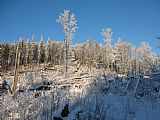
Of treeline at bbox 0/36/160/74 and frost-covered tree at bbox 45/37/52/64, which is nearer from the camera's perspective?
treeline at bbox 0/36/160/74

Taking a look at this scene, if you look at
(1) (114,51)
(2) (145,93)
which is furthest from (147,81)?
(1) (114,51)

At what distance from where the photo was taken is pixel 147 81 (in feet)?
29.5

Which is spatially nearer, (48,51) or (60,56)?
(60,56)

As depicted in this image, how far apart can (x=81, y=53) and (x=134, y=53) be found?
19976mm

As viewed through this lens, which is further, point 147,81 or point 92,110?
point 147,81

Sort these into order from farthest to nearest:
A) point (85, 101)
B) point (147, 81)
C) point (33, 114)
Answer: point (147, 81), point (85, 101), point (33, 114)

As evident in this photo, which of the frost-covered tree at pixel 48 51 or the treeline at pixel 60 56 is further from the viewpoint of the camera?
the frost-covered tree at pixel 48 51

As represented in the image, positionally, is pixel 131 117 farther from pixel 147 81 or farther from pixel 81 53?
pixel 81 53

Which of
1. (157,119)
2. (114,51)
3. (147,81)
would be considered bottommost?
(157,119)

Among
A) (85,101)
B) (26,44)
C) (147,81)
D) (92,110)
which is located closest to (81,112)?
(92,110)

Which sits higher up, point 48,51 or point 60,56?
point 48,51

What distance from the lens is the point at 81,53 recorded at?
4075 inches

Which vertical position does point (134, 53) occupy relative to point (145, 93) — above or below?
above

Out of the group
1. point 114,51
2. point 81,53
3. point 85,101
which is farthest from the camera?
point 81,53
